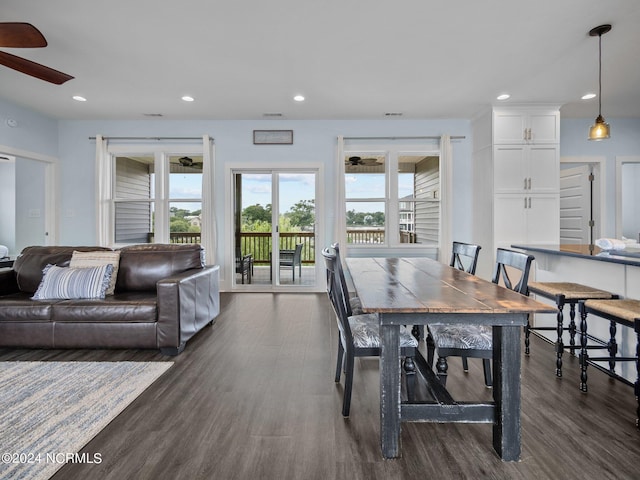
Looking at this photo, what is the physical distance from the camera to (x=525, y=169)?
189 inches

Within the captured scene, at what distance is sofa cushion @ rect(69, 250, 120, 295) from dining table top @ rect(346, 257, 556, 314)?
2342 mm

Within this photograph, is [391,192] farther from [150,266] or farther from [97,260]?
[97,260]

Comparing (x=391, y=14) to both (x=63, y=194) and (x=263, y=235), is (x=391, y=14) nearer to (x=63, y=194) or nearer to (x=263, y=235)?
(x=263, y=235)

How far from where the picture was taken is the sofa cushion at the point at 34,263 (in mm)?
3322

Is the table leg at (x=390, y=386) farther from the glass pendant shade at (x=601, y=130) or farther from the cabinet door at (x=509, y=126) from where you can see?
the cabinet door at (x=509, y=126)

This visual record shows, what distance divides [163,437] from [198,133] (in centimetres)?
481

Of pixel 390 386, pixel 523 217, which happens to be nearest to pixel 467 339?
pixel 390 386

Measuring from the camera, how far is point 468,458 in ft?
5.14

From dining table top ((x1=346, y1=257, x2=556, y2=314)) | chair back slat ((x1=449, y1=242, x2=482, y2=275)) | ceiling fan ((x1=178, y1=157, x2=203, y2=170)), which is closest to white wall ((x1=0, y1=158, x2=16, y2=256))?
ceiling fan ((x1=178, y1=157, x2=203, y2=170))

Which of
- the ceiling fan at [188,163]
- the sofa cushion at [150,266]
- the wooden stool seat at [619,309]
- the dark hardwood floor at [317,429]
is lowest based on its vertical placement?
the dark hardwood floor at [317,429]

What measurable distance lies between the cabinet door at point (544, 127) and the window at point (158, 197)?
5.03 m

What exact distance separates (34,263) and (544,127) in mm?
6435

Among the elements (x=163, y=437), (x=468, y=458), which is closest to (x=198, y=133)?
(x=163, y=437)

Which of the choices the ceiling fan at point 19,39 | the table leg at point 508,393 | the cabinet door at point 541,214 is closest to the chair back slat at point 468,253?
the table leg at point 508,393
